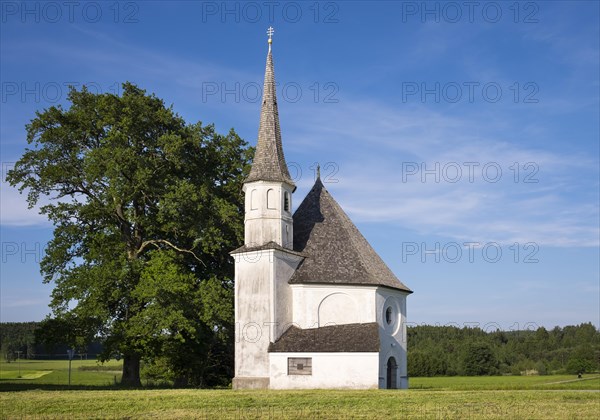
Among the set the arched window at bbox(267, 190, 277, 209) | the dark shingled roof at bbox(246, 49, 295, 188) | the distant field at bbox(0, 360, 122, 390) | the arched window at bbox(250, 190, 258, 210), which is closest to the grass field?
the distant field at bbox(0, 360, 122, 390)

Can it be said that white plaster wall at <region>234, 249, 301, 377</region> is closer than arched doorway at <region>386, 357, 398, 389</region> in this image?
Yes

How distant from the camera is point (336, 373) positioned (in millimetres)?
34062

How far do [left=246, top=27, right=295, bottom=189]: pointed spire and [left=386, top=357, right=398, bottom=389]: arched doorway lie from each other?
11.7 meters

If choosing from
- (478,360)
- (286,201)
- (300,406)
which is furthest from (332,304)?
(478,360)

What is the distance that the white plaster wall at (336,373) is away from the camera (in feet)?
111

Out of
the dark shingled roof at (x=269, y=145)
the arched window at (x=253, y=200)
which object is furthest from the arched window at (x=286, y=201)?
the arched window at (x=253, y=200)

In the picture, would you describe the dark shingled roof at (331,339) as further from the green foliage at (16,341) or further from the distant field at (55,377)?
the green foliage at (16,341)

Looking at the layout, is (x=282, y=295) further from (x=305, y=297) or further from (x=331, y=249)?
(x=331, y=249)

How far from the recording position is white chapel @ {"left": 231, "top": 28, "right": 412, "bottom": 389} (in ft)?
113

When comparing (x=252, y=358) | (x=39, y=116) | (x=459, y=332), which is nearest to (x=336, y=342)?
(x=252, y=358)

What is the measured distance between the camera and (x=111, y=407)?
22.0 m

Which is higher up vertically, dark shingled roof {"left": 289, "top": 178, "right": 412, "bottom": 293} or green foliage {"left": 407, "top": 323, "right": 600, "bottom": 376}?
dark shingled roof {"left": 289, "top": 178, "right": 412, "bottom": 293}

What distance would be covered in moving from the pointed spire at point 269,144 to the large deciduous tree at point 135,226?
3.47m

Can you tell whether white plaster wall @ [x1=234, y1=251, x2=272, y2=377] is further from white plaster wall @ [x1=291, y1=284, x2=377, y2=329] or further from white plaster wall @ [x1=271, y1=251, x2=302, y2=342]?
white plaster wall @ [x1=291, y1=284, x2=377, y2=329]
